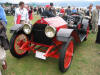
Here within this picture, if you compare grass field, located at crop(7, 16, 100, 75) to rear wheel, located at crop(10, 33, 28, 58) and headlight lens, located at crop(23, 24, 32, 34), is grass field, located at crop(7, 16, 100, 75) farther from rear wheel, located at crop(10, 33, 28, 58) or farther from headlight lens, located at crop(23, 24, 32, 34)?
headlight lens, located at crop(23, 24, 32, 34)

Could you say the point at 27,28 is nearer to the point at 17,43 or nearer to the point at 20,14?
the point at 17,43

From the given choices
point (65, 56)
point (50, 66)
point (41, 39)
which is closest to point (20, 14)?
point (41, 39)

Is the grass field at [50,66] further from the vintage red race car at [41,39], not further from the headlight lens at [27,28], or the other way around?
the headlight lens at [27,28]

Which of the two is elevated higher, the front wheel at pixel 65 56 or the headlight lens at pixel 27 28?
the headlight lens at pixel 27 28

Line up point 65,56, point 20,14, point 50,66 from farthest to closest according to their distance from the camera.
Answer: point 20,14, point 50,66, point 65,56

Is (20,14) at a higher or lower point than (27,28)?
higher

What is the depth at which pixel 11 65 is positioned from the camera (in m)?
2.97

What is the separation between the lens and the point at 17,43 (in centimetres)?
311

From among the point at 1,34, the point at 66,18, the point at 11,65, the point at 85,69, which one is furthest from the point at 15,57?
the point at 66,18

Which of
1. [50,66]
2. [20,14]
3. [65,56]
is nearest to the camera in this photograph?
[65,56]

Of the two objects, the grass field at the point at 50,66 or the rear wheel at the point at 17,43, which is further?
the rear wheel at the point at 17,43

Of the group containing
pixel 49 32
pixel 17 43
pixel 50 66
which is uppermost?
pixel 49 32

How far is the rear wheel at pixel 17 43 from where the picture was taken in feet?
9.78

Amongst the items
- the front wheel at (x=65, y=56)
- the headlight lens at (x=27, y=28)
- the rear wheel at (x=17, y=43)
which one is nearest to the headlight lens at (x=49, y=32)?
the front wheel at (x=65, y=56)
